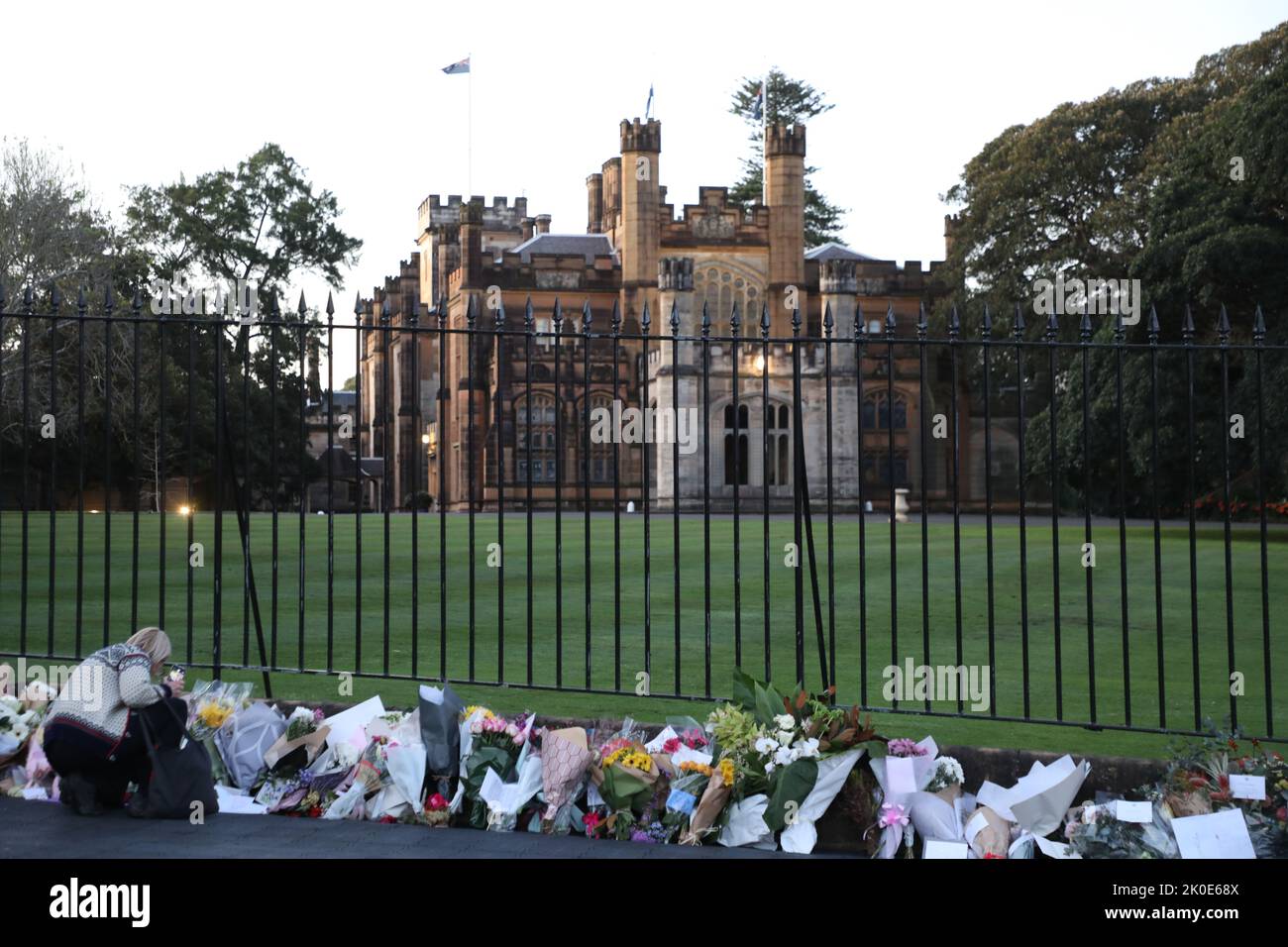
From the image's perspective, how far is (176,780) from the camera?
5.93 meters

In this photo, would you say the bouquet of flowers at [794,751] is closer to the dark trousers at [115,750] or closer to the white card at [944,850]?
the white card at [944,850]

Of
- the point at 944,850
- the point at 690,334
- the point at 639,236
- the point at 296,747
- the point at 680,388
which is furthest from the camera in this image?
the point at 639,236

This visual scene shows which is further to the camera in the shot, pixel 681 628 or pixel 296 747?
pixel 681 628

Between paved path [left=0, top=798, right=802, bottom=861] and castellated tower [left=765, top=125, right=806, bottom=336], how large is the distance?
49.9 metres

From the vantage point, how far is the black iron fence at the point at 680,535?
6.66 meters

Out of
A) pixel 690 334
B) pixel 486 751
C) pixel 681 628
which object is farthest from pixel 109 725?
pixel 690 334

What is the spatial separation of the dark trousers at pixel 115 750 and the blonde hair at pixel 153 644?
0.67ft

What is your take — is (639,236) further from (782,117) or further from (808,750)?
(808,750)

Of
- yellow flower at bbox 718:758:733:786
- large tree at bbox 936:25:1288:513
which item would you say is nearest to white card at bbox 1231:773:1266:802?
yellow flower at bbox 718:758:733:786

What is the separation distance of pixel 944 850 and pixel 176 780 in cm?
338

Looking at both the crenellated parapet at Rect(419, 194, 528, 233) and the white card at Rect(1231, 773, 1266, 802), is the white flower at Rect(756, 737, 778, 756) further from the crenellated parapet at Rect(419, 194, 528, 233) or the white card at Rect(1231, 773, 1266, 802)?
the crenellated parapet at Rect(419, 194, 528, 233)

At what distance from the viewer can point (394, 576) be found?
16.6 m

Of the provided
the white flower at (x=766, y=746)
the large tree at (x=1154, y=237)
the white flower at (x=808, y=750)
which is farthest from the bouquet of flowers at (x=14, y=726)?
the large tree at (x=1154, y=237)
